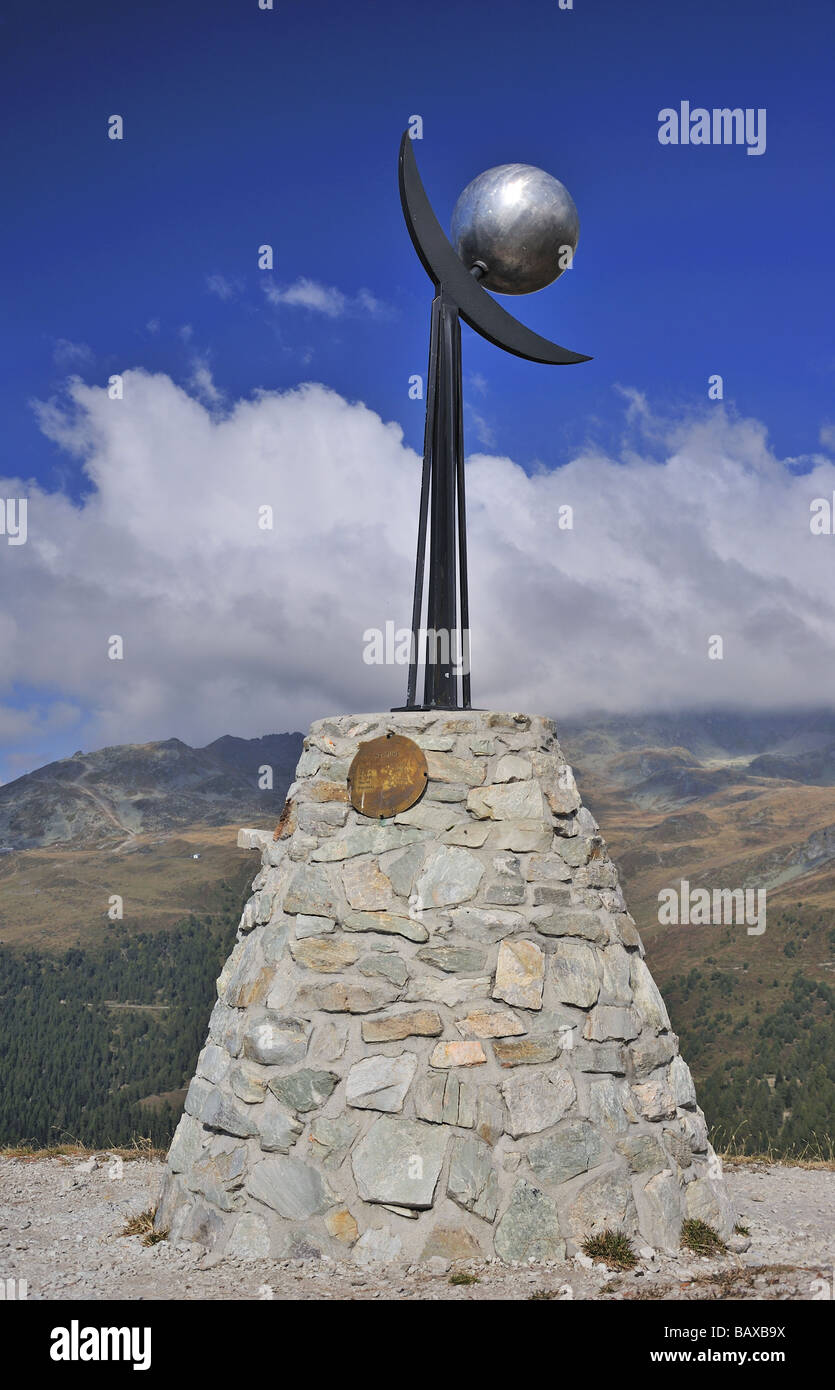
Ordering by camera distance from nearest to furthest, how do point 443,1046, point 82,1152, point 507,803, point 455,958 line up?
point 443,1046 → point 455,958 → point 507,803 → point 82,1152

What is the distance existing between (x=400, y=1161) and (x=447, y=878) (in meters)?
1.78

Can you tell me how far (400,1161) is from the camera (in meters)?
5.53

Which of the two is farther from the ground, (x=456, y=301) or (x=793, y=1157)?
(x=456, y=301)

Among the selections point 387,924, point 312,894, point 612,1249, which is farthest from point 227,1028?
point 612,1249

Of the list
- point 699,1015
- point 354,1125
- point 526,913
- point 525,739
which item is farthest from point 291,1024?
point 699,1015

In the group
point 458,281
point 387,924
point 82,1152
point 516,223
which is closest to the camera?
point 387,924

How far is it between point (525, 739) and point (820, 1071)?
12241mm

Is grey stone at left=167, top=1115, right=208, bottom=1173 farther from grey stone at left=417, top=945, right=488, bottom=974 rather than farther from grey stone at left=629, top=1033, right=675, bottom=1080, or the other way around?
grey stone at left=629, top=1033, right=675, bottom=1080

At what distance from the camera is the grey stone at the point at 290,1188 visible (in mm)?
5590

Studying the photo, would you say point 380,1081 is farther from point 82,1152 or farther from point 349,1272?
point 82,1152

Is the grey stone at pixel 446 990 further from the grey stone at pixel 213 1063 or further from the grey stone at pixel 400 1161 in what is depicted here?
the grey stone at pixel 213 1063

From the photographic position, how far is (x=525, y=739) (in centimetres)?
665

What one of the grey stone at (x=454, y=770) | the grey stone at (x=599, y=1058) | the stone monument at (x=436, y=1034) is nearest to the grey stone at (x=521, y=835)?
the stone monument at (x=436, y=1034)

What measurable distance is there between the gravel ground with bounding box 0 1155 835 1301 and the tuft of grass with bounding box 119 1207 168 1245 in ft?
0.26
